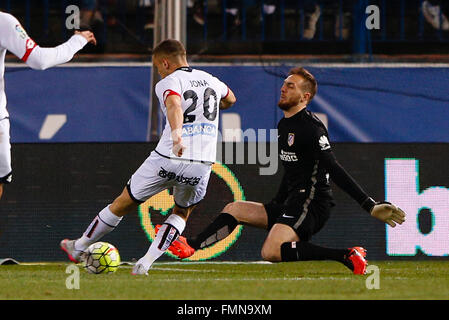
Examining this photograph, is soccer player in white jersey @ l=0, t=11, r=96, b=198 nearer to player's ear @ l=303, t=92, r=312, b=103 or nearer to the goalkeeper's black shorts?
player's ear @ l=303, t=92, r=312, b=103

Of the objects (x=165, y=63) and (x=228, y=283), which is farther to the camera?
(x=165, y=63)

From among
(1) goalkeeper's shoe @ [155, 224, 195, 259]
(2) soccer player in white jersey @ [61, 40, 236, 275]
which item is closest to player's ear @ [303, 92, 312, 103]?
(2) soccer player in white jersey @ [61, 40, 236, 275]

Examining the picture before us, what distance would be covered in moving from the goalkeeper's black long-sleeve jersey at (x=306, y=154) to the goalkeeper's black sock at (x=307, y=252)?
0.41m

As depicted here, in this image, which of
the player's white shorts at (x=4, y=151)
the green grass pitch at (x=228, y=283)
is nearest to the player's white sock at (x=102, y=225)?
the green grass pitch at (x=228, y=283)

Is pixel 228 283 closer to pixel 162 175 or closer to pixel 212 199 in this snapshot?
pixel 162 175

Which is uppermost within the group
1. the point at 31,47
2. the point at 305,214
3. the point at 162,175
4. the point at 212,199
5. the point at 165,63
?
the point at 31,47

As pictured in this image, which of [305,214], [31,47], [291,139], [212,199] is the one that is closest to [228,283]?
[305,214]

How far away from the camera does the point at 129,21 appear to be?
1216 centimetres

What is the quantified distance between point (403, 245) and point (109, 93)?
3.89 meters

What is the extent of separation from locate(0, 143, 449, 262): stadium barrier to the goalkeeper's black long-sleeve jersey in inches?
68.6

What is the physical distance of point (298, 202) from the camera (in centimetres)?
748

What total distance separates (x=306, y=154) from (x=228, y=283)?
1407mm

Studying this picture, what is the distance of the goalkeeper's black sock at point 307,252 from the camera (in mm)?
7180

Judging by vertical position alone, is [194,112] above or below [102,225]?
above
